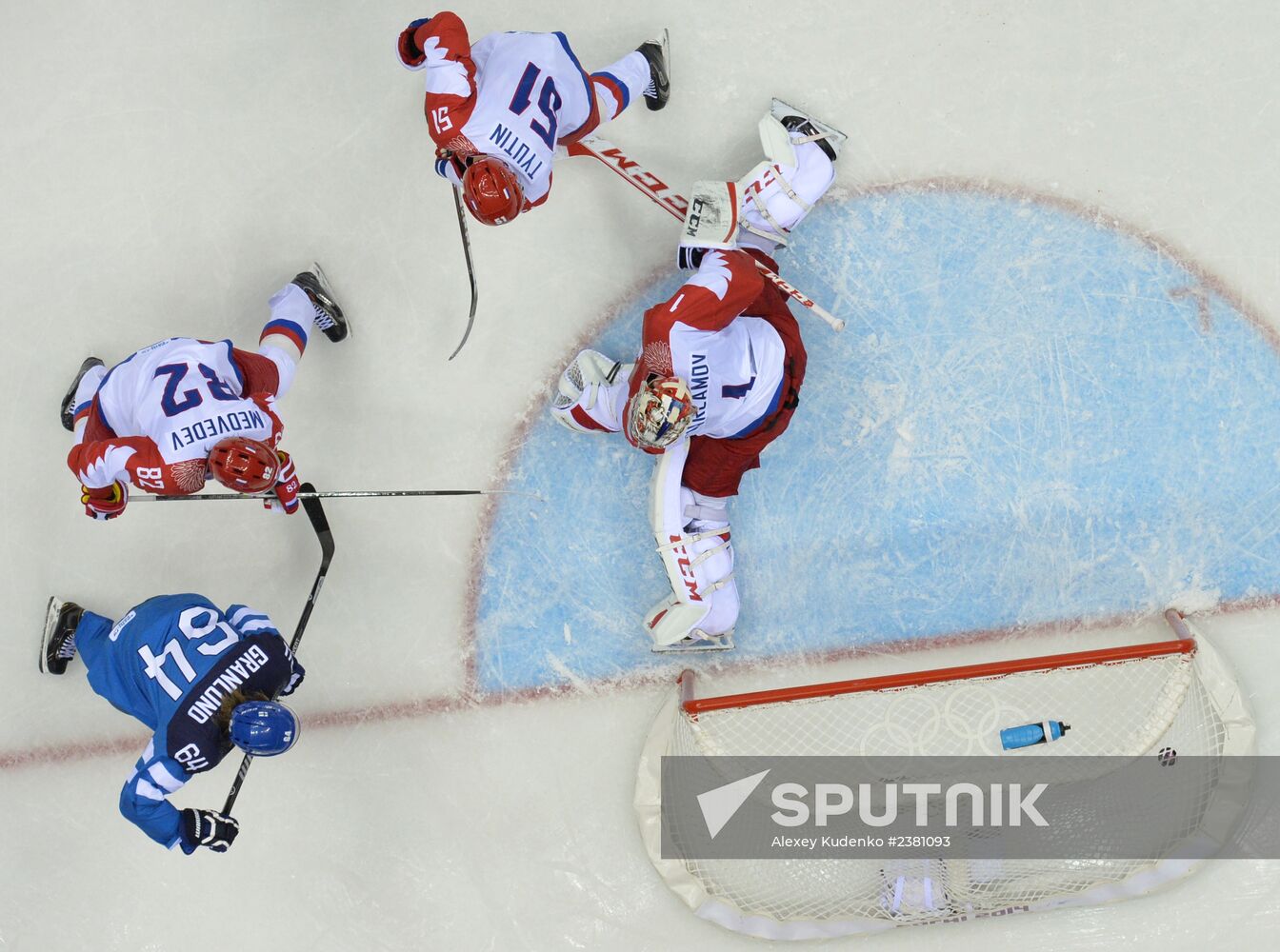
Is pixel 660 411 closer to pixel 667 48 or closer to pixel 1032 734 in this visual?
pixel 667 48

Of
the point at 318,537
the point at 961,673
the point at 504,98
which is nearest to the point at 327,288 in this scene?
the point at 318,537

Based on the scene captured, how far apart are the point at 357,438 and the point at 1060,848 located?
351 centimetres

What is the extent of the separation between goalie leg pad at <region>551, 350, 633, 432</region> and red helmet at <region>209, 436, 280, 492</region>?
1.29m

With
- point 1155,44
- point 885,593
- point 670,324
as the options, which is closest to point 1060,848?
point 885,593

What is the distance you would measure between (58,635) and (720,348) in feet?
10.3

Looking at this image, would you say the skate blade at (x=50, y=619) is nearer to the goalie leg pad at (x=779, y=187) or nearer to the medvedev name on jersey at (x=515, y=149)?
the medvedev name on jersey at (x=515, y=149)

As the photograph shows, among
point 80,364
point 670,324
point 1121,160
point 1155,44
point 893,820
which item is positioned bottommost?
point 893,820

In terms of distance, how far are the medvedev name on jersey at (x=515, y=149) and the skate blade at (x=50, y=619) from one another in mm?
2846

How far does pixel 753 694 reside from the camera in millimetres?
3926

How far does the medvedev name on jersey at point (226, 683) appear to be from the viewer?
3.42 metres

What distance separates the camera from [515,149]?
130 inches

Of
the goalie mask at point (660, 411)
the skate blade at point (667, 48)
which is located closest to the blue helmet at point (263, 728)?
the goalie mask at point (660, 411)

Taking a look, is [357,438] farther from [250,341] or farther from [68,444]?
[68,444]

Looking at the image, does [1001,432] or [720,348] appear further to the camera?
[1001,432]
